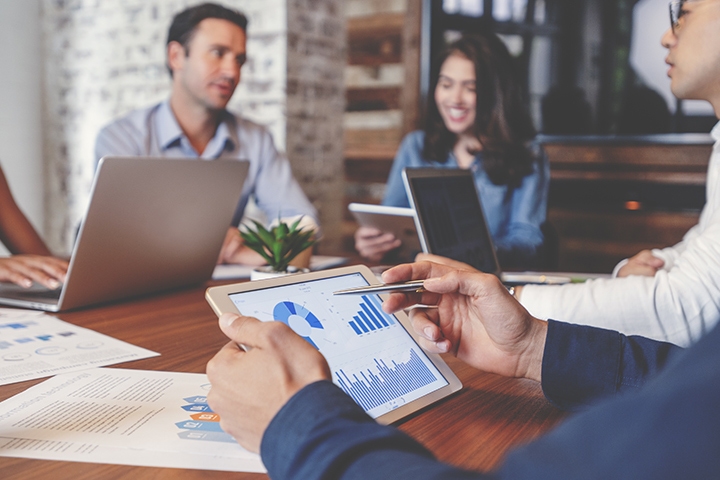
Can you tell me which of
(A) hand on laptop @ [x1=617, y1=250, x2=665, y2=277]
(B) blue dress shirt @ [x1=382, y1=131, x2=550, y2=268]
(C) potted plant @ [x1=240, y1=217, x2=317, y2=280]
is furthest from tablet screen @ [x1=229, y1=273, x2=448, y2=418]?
(B) blue dress shirt @ [x1=382, y1=131, x2=550, y2=268]

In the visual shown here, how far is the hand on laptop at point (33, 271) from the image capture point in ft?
4.40

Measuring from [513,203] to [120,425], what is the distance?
198 centimetres

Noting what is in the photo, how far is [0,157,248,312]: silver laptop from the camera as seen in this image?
1.24 m

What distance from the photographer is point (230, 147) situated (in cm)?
255

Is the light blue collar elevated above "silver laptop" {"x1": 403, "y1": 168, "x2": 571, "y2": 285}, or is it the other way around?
the light blue collar

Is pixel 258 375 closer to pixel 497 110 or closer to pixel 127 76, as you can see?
pixel 497 110

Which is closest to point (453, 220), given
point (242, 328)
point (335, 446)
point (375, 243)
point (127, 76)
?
point (375, 243)

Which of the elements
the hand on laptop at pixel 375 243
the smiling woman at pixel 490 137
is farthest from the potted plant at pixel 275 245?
the smiling woman at pixel 490 137

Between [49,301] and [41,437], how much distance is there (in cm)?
70

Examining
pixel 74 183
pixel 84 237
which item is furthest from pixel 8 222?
pixel 74 183

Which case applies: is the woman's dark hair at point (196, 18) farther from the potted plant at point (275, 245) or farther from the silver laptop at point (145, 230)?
the potted plant at point (275, 245)

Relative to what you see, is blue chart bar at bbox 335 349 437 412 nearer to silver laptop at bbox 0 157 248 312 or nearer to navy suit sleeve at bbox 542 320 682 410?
navy suit sleeve at bbox 542 320 682 410

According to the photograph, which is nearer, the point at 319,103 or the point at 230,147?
the point at 230,147

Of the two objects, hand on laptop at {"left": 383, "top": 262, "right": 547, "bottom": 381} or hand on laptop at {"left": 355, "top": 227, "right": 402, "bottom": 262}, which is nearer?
hand on laptop at {"left": 383, "top": 262, "right": 547, "bottom": 381}
